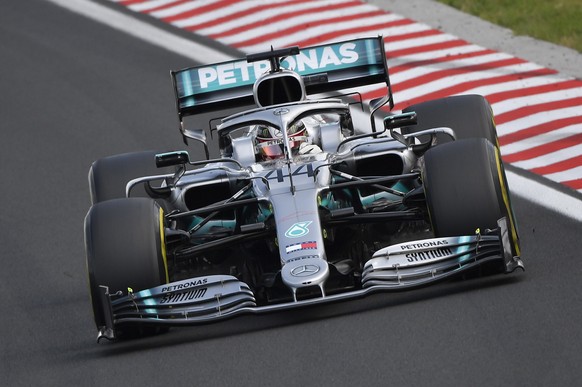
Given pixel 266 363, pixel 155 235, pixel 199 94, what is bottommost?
pixel 266 363

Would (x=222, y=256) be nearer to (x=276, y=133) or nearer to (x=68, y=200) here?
(x=276, y=133)

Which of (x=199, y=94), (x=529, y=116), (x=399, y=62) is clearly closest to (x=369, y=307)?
(x=199, y=94)

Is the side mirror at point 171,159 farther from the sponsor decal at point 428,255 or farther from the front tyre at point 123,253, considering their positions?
the sponsor decal at point 428,255

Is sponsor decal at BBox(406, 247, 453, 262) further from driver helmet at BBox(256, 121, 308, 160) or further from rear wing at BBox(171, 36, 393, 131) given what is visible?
rear wing at BBox(171, 36, 393, 131)

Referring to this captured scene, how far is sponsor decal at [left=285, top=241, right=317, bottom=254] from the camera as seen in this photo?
9625mm

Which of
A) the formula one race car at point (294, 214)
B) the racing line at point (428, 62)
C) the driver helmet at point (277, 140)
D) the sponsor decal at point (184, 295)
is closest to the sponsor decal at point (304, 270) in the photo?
the formula one race car at point (294, 214)

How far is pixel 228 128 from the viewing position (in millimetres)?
11672

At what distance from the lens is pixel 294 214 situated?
9.93 m

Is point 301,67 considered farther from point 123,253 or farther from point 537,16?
point 537,16

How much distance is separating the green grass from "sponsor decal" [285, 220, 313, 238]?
8.64 m

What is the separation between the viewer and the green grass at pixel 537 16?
18203mm

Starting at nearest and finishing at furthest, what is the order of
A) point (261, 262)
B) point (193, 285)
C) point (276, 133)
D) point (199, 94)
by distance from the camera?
point (193, 285)
point (261, 262)
point (276, 133)
point (199, 94)

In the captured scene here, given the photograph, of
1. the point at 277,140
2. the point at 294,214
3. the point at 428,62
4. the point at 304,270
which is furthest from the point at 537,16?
the point at 304,270

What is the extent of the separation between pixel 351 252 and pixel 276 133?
4.85ft
